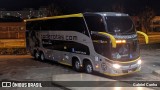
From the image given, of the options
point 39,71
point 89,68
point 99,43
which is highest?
point 99,43

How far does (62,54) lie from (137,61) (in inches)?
230

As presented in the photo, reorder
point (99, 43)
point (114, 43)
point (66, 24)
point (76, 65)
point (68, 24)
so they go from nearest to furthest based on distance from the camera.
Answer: point (114, 43) < point (99, 43) < point (76, 65) < point (68, 24) < point (66, 24)

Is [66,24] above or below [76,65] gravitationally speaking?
above

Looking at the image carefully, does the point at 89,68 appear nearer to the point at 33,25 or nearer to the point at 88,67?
the point at 88,67

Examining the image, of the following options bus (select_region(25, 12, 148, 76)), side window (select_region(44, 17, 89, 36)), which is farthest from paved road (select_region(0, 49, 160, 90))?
side window (select_region(44, 17, 89, 36))

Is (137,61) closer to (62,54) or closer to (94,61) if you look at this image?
(94,61)

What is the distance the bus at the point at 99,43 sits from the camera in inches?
593

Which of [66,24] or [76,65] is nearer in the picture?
[76,65]

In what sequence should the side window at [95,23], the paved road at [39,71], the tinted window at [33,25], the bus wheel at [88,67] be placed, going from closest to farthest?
the side window at [95,23], the paved road at [39,71], the bus wheel at [88,67], the tinted window at [33,25]

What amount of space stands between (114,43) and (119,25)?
5.60 feet

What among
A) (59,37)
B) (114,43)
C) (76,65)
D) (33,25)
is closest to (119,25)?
(114,43)

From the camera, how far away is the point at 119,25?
15664 millimetres

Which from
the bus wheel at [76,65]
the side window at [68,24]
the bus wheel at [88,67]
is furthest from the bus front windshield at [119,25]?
the bus wheel at [76,65]

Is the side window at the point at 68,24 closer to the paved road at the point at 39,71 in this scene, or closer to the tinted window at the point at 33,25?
Result: the tinted window at the point at 33,25
